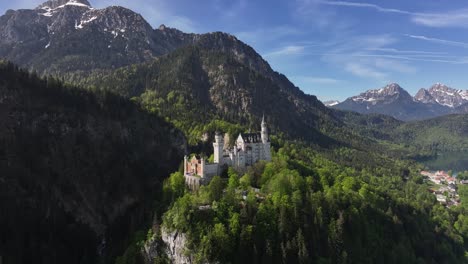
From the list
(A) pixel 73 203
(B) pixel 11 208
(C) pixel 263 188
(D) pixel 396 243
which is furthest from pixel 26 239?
(D) pixel 396 243

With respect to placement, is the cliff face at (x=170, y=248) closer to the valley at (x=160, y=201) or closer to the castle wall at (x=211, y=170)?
the valley at (x=160, y=201)

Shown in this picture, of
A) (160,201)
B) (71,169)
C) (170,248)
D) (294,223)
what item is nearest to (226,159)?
Result: (160,201)

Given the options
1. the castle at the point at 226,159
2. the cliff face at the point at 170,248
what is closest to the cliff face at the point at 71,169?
the castle at the point at 226,159

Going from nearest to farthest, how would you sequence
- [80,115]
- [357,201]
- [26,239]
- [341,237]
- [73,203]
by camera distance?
[341,237] → [26,239] → [357,201] → [73,203] → [80,115]

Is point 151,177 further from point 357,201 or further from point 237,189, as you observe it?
point 357,201

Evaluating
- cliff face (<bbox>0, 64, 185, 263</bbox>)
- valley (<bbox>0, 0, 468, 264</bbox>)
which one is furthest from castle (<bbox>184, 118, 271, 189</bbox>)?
cliff face (<bbox>0, 64, 185, 263</bbox>)

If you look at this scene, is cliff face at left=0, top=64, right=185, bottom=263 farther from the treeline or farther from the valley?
the treeline
